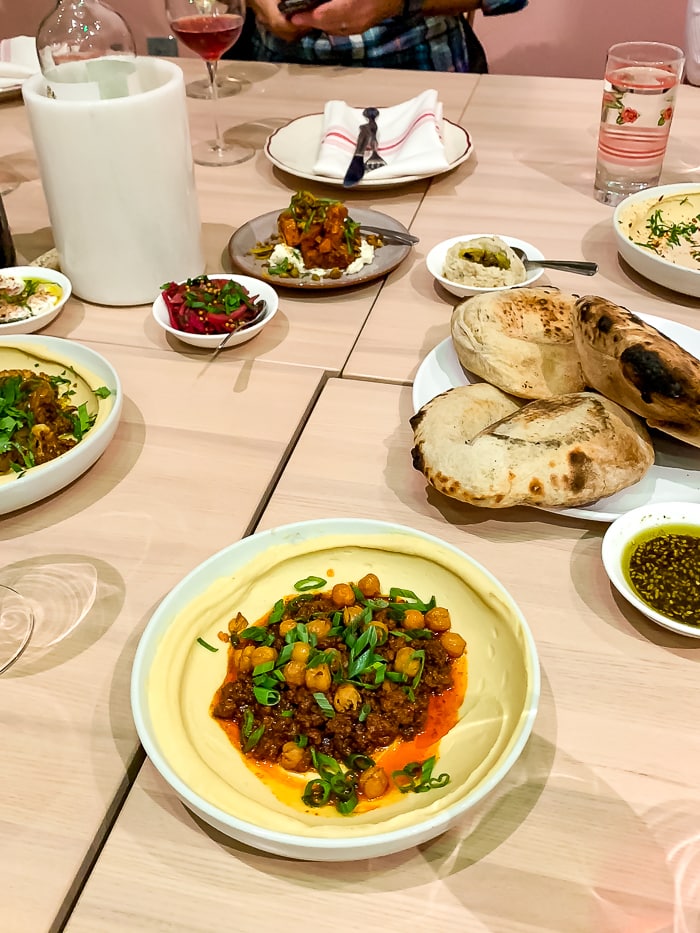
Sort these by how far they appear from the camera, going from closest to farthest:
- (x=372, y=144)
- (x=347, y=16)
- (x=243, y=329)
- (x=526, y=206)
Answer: (x=243, y=329) → (x=526, y=206) → (x=372, y=144) → (x=347, y=16)

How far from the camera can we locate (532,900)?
67 cm

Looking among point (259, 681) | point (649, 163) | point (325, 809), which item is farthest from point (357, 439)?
point (649, 163)

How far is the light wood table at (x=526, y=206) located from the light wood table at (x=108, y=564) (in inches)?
8.2

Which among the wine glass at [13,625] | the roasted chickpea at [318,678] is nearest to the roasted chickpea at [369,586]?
the roasted chickpea at [318,678]

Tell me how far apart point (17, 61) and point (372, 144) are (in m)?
1.27

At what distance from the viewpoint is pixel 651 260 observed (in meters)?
1.45

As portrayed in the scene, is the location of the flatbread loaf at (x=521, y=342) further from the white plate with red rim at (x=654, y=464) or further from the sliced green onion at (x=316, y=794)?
the sliced green onion at (x=316, y=794)

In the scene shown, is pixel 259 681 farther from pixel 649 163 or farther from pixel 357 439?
pixel 649 163

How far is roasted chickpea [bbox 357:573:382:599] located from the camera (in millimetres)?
863

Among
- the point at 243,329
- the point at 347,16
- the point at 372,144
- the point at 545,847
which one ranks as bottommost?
the point at 545,847

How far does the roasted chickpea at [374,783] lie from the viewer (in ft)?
2.32

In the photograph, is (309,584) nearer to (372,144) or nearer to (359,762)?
(359,762)

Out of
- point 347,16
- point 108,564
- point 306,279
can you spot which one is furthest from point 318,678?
point 347,16

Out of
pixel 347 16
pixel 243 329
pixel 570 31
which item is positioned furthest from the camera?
pixel 570 31
